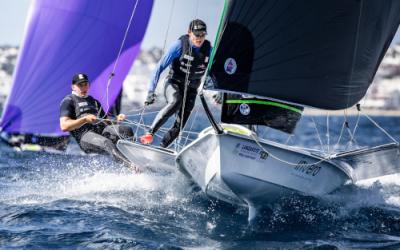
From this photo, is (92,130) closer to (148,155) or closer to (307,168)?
(148,155)

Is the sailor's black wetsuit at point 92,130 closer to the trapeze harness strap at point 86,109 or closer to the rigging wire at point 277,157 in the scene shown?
the trapeze harness strap at point 86,109

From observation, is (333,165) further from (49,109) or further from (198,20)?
(49,109)

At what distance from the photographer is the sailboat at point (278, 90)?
4.89 meters

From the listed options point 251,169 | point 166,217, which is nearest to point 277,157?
point 251,169

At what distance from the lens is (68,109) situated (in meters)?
6.22

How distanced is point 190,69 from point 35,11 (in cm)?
378

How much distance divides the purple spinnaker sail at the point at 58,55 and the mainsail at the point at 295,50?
14.2ft

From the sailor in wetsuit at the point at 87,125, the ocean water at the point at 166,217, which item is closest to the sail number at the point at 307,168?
the ocean water at the point at 166,217

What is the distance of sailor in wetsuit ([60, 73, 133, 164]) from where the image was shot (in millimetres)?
6151

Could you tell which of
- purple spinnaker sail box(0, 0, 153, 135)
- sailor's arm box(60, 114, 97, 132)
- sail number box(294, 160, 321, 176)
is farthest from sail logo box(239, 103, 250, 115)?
purple spinnaker sail box(0, 0, 153, 135)

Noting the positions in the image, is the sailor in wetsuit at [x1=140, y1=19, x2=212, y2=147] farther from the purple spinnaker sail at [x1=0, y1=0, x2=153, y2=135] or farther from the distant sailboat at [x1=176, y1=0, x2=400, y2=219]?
the purple spinnaker sail at [x1=0, y1=0, x2=153, y2=135]

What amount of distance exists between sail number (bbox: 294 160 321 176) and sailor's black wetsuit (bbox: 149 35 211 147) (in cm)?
144

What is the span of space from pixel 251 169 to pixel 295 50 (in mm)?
999

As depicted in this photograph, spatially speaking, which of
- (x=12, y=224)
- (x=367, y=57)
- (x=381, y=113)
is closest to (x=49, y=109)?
(x=12, y=224)
